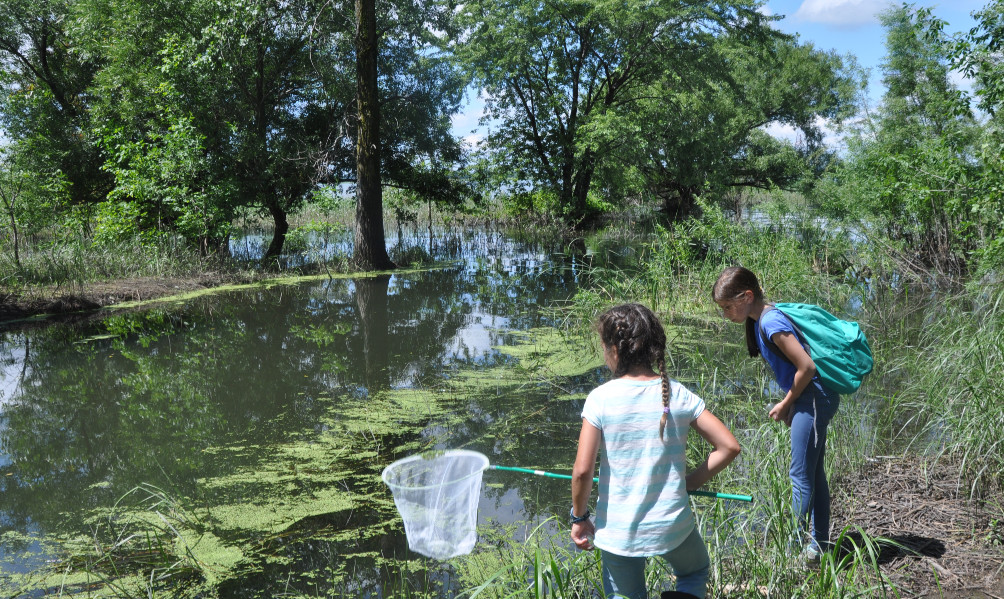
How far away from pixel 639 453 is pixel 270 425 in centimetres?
378

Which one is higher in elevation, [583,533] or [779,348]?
[779,348]

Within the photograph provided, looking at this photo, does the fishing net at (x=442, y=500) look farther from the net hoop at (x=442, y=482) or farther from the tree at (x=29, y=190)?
the tree at (x=29, y=190)

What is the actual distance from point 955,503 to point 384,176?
46.6 feet

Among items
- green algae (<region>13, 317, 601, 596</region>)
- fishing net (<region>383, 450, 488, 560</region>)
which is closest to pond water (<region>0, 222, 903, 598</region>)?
green algae (<region>13, 317, 601, 596</region>)

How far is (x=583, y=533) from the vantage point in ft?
6.49

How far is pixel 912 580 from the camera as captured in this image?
8.45 feet

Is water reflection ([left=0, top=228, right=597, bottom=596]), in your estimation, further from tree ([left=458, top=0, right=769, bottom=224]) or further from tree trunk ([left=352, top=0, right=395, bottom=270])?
tree ([left=458, top=0, right=769, bottom=224])

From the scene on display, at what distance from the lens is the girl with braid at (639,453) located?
1838mm

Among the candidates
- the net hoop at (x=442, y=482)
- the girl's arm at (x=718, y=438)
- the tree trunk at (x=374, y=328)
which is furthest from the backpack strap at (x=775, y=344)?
the tree trunk at (x=374, y=328)

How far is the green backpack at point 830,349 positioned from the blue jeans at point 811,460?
0.07 m

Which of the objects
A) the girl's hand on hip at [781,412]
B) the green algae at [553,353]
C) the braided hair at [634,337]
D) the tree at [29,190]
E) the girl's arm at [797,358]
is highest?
the tree at [29,190]

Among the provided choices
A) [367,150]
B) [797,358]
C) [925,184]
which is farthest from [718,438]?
[367,150]

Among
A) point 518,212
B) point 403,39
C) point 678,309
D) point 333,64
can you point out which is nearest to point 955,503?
point 678,309

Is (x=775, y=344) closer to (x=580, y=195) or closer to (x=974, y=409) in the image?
(x=974, y=409)
